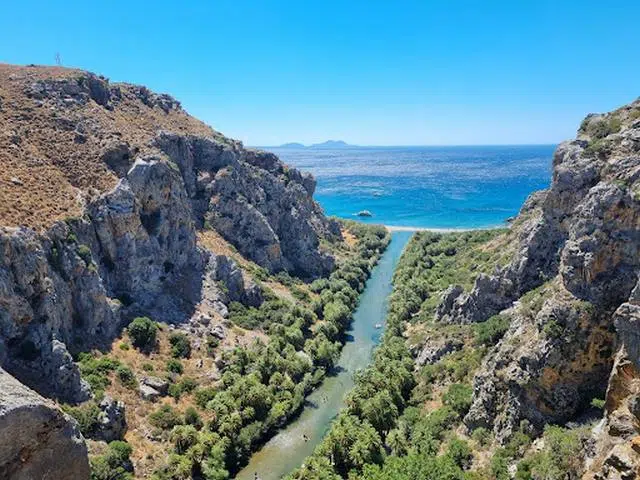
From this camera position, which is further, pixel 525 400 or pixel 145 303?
pixel 145 303

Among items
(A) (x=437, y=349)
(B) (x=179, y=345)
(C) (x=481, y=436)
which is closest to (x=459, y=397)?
(C) (x=481, y=436)

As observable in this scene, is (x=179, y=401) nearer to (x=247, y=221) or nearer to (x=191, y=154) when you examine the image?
(x=247, y=221)

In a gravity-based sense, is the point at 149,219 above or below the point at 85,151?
below

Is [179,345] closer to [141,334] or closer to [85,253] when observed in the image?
[141,334]

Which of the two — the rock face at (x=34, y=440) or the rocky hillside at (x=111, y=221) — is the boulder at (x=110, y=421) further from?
the rock face at (x=34, y=440)

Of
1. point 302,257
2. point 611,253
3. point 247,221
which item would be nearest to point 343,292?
point 302,257

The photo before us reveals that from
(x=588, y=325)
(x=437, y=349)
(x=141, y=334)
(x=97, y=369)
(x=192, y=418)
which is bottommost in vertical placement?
(x=192, y=418)

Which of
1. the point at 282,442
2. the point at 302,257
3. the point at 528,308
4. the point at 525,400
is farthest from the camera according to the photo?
the point at 302,257
